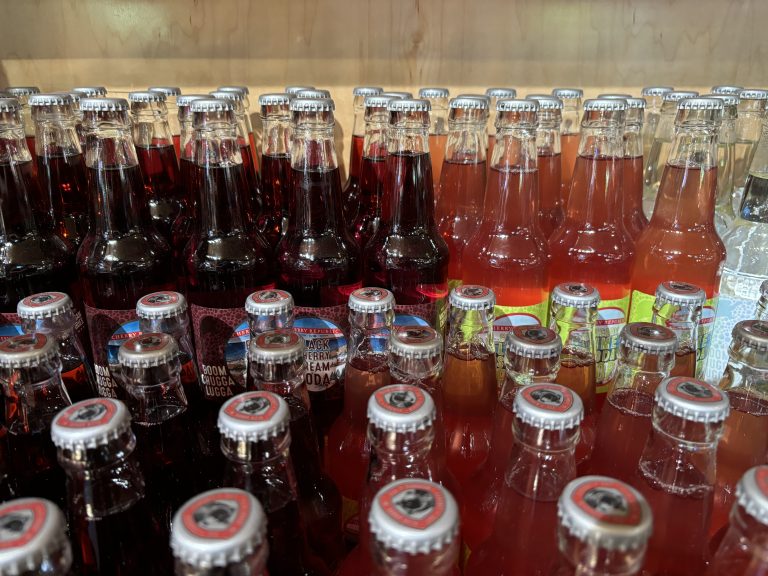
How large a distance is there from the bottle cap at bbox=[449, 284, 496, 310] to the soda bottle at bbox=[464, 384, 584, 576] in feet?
0.69

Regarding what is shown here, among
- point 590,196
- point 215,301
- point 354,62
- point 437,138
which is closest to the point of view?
point 215,301

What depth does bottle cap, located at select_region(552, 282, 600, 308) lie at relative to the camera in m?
0.85

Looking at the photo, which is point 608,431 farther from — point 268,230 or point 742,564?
point 268,230

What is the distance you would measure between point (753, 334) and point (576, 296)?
219mm

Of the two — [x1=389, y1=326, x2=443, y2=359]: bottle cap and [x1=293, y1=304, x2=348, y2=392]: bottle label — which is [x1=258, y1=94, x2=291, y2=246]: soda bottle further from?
[x1=389, y1=326, x2=443, y2=359]: bottle cap

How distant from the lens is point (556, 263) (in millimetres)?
1121

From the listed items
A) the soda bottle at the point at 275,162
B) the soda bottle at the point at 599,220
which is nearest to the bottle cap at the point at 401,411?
the soda bottle at the point at 599,220

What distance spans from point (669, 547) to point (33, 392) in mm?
741

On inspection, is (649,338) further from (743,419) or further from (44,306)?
(44,306)

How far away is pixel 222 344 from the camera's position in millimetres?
948

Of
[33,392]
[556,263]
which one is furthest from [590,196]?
[33,392]

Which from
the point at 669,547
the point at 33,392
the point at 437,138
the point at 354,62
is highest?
the point at 354,62

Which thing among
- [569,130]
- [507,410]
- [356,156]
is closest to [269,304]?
[507,410]

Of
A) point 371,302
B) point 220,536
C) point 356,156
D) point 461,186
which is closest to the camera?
point 220,536
